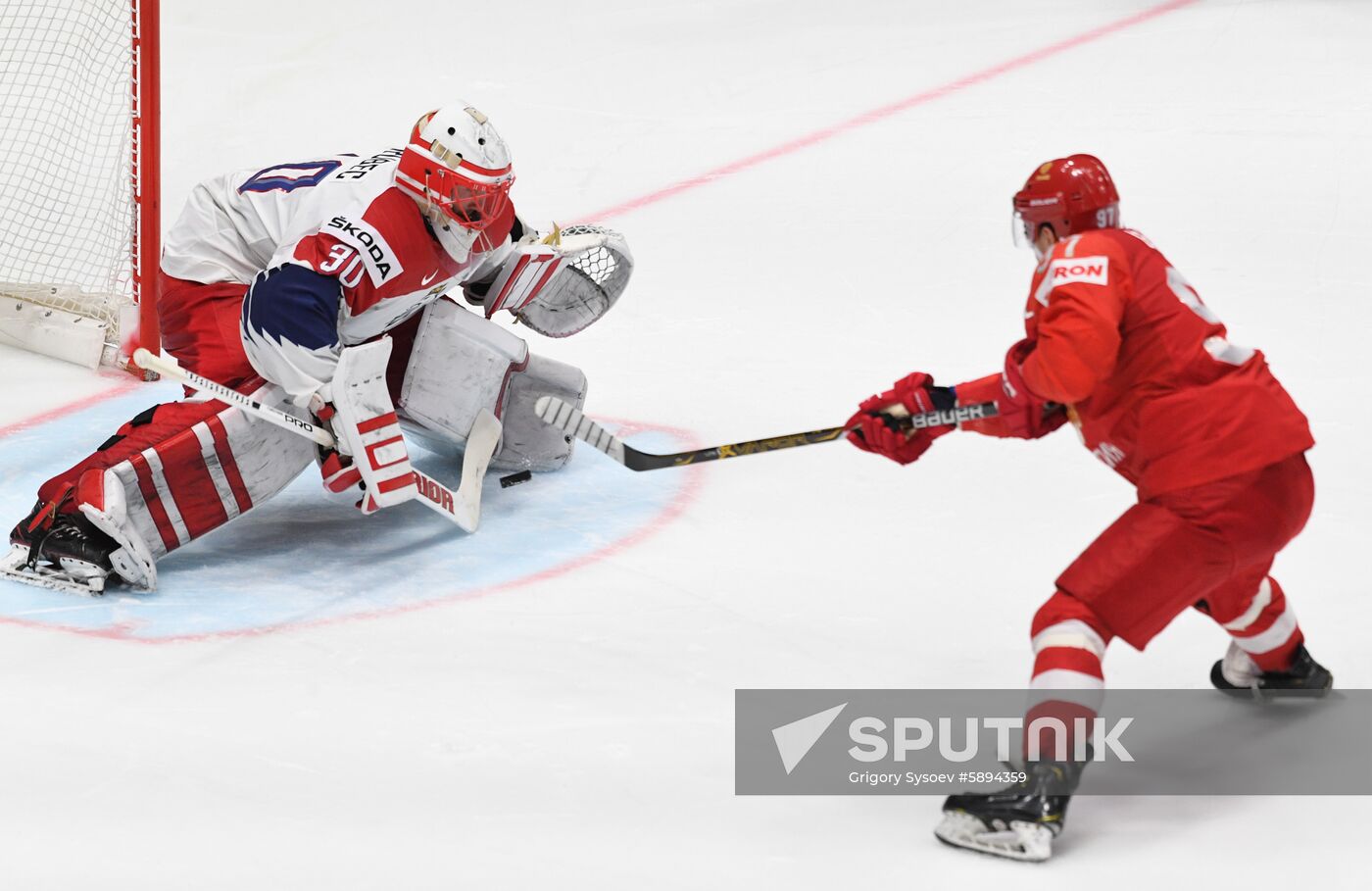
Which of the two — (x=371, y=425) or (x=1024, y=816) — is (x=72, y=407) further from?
A: (x=1024, y=816)

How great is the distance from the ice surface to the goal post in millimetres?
253

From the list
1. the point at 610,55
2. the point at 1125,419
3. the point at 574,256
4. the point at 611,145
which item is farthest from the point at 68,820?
the point at 610,55

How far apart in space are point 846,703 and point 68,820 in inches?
49.1

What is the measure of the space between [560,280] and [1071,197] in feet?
5.72

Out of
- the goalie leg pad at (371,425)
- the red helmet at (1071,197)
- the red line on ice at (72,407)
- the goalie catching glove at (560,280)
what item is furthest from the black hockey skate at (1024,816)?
the red line on ice at (72,407)

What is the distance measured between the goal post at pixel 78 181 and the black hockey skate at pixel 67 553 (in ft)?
4.67

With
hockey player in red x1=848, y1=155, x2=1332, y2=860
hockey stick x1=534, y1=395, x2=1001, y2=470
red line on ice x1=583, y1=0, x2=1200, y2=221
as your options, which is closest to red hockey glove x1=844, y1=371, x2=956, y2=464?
hockey stick x1=534, y1=395, x2=1001, y2=470

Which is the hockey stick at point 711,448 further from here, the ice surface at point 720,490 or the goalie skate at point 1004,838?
the goalie skate at point 1004,838

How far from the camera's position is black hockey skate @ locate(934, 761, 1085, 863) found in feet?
8.15

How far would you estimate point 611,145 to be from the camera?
6.42 meters

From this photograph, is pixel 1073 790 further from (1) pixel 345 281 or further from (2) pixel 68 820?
(1) pixel 345 281

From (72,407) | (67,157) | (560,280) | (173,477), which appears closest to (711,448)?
(560,280)

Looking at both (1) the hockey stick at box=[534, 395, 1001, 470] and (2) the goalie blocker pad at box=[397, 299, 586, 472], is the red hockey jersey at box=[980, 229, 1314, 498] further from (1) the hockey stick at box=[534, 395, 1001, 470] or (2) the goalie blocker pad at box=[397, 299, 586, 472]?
(2) the goalie blocker pad at box=[397, 299, 586, 472]

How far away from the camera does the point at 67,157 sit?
605 centimetres
